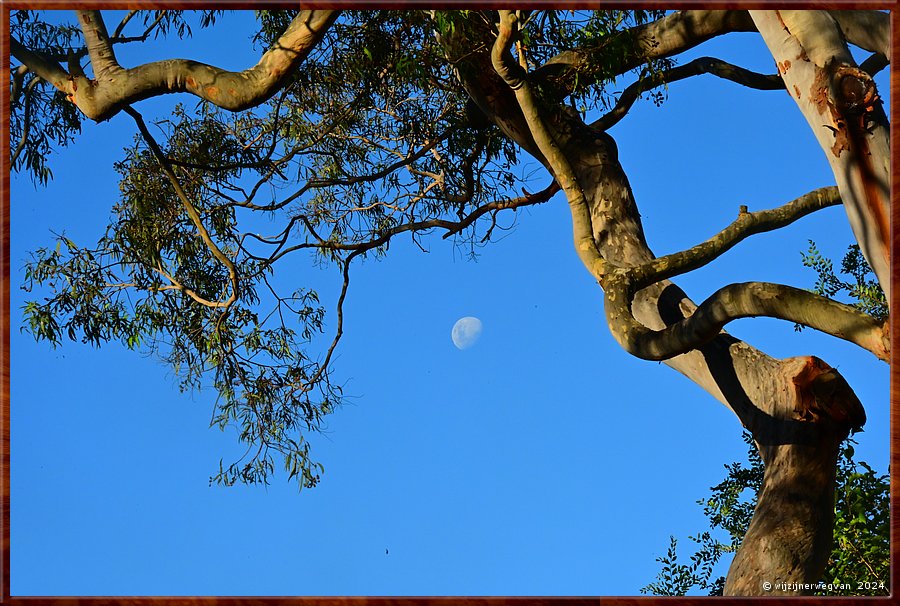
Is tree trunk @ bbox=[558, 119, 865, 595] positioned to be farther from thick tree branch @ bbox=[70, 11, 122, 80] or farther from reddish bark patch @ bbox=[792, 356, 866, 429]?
thick tree branch @ bbox=[70, 11, 122, 80]

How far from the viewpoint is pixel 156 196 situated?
5320 millimetres

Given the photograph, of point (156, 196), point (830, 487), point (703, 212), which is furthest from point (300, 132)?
point (830, 487)

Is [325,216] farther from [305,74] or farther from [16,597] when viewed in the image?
[16,597]

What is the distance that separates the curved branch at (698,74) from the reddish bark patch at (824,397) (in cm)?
174

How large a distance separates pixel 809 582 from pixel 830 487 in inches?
13.9

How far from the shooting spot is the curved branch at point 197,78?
318 cm

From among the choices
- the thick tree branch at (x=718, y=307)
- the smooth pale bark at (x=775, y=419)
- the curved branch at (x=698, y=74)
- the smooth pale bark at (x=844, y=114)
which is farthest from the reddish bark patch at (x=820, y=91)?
the curved branch at (x=698, y=74)

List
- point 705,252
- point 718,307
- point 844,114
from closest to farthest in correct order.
Answer: 1. point 844,114
2. point 718,307
3. point 705,252

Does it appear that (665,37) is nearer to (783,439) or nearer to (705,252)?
(705,252)

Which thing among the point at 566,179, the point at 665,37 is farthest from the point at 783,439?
the point at 665,37

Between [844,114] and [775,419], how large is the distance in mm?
1332

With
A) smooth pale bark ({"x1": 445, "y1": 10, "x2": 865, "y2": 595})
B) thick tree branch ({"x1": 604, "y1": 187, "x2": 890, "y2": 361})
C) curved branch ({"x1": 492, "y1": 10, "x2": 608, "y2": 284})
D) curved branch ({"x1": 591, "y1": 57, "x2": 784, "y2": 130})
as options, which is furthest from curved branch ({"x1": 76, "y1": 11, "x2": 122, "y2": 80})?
curved branch ({"x1": 591, "y1": 57, "x2": 784, "y2": 130})

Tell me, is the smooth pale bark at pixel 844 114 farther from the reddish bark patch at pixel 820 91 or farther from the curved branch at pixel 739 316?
the curved branch at pixel 739 316

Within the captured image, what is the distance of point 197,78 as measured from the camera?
10.9ft
